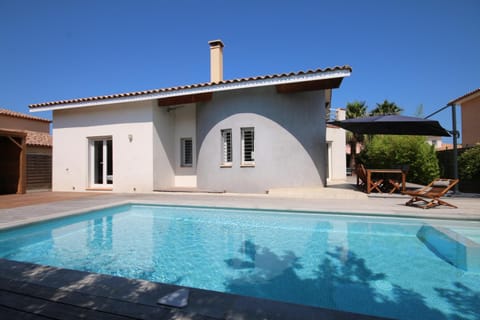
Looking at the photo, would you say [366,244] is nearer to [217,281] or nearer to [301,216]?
[301,216]

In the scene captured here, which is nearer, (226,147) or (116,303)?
(116,303)

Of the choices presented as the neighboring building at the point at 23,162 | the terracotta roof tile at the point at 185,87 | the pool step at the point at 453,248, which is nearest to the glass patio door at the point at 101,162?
the terracotta roof tile at the point at 185,87

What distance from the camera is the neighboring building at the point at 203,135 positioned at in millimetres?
12258

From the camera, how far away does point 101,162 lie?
15.2 meters

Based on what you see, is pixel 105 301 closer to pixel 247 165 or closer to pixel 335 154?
pixel 247 165

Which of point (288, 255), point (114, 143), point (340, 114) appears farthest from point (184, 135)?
point (340, 114)

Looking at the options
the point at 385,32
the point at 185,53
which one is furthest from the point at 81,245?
the point at 385,32

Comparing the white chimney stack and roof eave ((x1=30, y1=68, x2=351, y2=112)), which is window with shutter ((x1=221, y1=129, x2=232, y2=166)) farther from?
the white chimney stack

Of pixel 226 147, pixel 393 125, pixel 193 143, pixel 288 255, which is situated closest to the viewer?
pixel 288 255

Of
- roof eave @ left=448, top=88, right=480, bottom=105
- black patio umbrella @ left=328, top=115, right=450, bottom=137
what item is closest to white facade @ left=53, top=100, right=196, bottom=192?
black patio umbrella @ left=328, top=115, right=450, bottom=137

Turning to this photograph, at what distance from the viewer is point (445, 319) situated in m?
2.91

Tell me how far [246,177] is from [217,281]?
8.63 meters

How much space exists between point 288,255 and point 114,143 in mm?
12217

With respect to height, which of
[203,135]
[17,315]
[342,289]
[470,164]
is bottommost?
[342,289]
